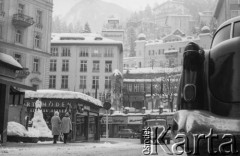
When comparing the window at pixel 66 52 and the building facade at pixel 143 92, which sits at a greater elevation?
the window at pixel 66 52

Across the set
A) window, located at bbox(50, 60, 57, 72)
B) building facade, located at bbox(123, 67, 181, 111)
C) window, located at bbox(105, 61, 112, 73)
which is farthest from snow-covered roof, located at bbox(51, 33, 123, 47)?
building facade, located at bbox(123, 67, 181, 111)

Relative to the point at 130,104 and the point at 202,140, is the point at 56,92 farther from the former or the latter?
the point at 130,104

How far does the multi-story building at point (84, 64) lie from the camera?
3268 inches

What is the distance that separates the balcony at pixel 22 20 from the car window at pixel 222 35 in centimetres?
4311

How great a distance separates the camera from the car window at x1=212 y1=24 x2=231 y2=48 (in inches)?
256

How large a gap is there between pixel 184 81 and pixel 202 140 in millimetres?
987

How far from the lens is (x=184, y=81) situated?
530 centimetres

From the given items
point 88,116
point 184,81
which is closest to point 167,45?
point 88,116

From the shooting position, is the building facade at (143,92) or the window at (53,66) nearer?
the window at (53,66)

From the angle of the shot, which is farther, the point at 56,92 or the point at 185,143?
the point at 56,92

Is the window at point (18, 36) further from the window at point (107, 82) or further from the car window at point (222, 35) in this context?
the car window at point (222, 35)

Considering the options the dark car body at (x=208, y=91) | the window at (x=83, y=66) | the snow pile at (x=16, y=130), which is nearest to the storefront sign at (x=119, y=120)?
the window at (x=83, y=66)

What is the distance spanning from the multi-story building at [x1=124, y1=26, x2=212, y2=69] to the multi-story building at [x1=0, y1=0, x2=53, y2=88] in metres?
68.3

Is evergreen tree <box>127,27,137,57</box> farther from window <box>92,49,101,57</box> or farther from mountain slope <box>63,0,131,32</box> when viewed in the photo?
window <box>92,49,101,57</box>
